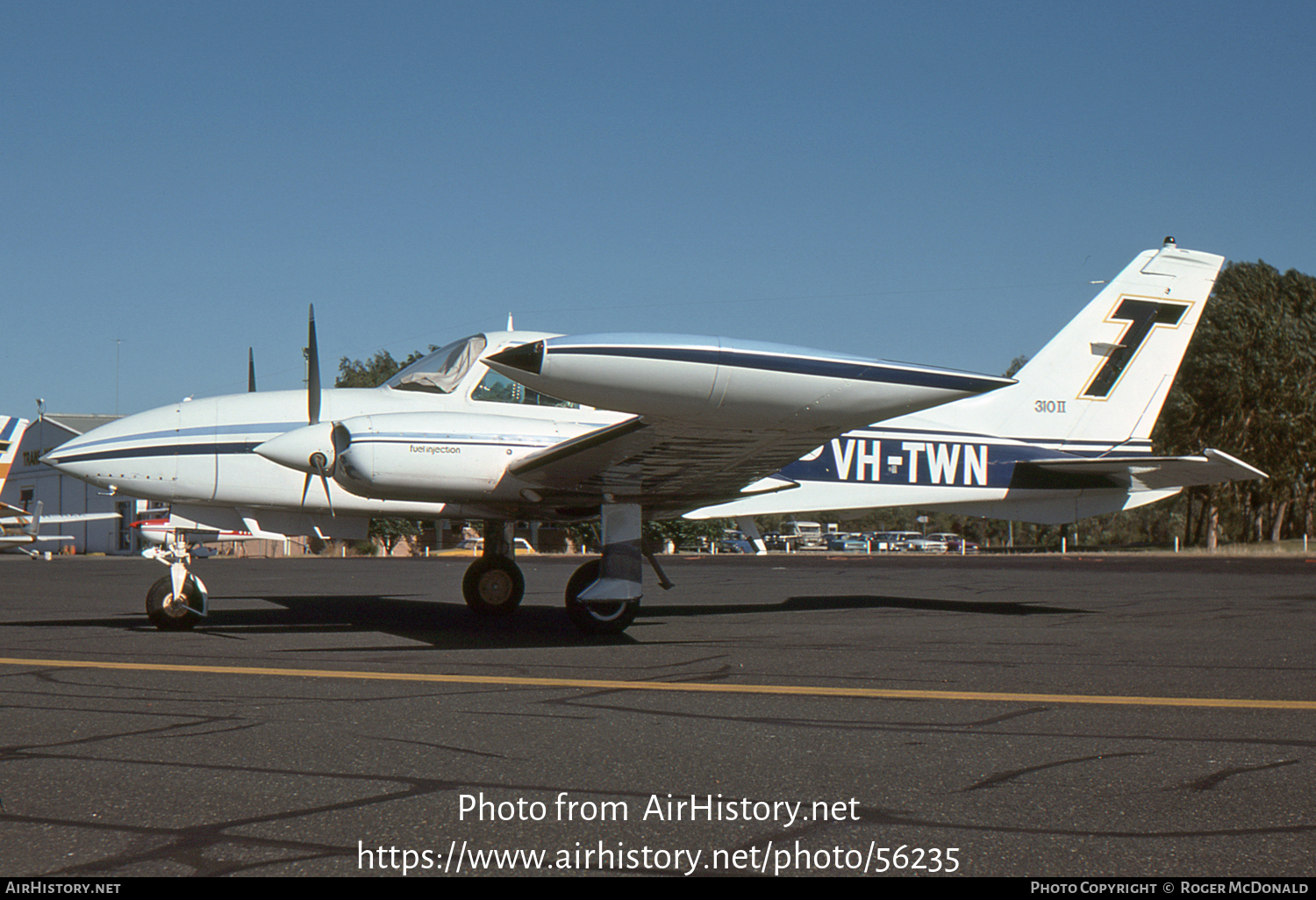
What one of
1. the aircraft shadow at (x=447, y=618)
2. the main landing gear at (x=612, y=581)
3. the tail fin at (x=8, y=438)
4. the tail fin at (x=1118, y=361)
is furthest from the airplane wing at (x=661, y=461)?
the tail fin at (x=8, y=438)

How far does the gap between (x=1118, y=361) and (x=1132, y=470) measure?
1669mm

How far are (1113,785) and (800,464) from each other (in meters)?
7.78

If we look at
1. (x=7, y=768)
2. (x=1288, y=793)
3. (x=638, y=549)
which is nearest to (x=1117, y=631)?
(x=638, y=549)

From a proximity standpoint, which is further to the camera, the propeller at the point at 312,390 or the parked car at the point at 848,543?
the parked car at the point at 848,543

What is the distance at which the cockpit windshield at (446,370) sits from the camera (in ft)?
Result: 33.1

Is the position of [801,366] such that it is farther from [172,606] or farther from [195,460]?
[172,606]

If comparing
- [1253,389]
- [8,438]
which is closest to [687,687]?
→ [8,438]

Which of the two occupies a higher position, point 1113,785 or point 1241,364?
point 1241,364

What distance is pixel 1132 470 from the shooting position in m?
11.8

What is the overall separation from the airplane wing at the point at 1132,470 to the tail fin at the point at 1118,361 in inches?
18.6

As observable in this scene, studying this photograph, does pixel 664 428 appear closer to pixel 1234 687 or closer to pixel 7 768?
pixel 1234 687

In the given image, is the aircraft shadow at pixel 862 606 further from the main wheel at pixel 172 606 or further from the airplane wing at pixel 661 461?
the main wheel at pixel 172 606

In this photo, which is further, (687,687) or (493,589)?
(493,589)

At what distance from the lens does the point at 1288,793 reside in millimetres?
3564
